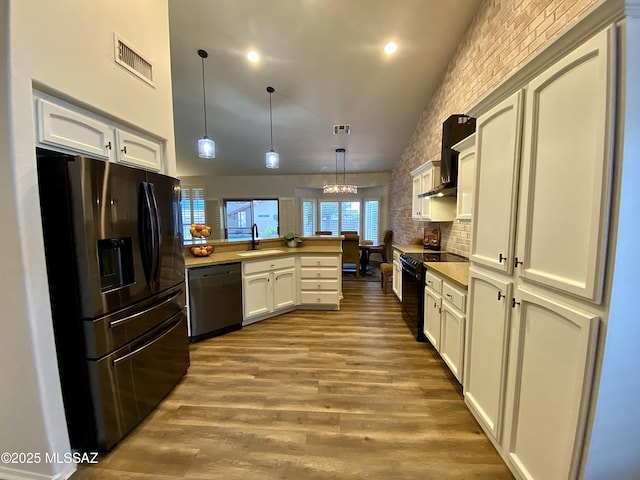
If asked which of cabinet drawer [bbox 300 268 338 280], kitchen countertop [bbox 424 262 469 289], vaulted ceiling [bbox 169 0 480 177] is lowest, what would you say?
cabinet drawer [bbox 300 268 338 280]

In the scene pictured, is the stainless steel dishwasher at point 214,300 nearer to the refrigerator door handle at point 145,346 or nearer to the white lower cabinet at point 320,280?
the refrigerator door handle at point 145,346

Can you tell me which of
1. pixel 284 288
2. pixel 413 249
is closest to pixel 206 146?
pixel 284 288

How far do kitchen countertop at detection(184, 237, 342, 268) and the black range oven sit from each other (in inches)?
40.6

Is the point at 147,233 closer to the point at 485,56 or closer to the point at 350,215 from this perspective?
the point at 485,56

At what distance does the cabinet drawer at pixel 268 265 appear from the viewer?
321 cm

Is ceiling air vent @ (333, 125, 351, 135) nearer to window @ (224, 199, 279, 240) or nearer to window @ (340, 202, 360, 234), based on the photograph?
window @ (340, 202, 360, 234)

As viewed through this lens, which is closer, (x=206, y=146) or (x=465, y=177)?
(x=465, y=177)

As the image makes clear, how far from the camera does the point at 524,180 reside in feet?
4.08

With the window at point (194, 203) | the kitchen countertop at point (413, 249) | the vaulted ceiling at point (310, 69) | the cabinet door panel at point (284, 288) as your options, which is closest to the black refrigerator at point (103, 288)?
the cabinet door panel at point (284, 288)

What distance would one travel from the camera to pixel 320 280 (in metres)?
3.78

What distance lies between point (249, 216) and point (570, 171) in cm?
785

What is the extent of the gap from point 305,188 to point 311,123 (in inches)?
109

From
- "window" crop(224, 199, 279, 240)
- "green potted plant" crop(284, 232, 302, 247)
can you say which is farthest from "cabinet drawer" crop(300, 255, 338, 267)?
"window" crop(224, 199, 279, 240)

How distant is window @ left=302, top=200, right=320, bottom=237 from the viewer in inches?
313
